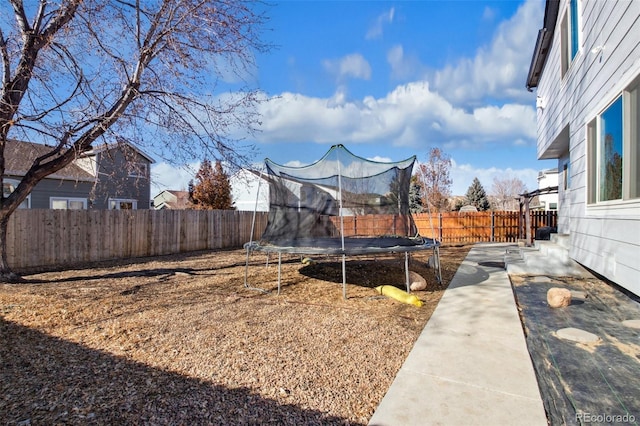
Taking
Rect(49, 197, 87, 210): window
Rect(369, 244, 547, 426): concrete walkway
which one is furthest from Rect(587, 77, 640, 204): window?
Rect(49, 197, 87, 210): window

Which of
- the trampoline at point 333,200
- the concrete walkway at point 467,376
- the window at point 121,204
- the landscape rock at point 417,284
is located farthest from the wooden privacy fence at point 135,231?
the window at point 121,204

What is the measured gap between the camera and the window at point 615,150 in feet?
11.6

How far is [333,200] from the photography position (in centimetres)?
575

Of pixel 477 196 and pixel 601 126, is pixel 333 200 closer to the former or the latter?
pixel 601 126

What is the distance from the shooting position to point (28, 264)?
7453 millimetres

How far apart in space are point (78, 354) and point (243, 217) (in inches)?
410

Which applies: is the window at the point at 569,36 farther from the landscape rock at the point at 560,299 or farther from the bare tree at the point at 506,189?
the bare tree at the point at 506,189

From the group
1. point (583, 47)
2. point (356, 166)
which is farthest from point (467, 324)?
point (583, 47)

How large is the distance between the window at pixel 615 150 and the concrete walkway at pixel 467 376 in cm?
178

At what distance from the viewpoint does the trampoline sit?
221 inches

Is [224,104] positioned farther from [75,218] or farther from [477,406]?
[477,406]

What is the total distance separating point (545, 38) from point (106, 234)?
37.2ft

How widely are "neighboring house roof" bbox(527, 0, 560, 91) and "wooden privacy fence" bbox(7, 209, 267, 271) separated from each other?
10.2m

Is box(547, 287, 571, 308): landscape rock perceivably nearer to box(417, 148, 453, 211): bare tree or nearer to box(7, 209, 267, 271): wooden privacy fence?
box(7, 209, 267, 271): wooden privacy fence
